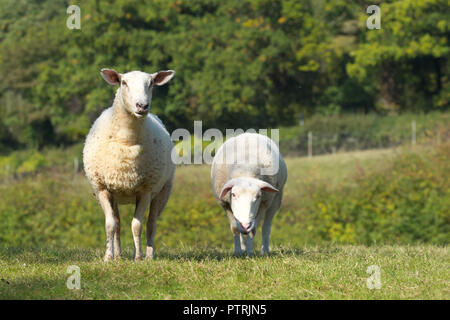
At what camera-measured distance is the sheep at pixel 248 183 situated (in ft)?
25.6

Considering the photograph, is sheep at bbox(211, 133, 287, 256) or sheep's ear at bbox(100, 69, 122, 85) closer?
sheep at bbox(211, 133, 287, 256)

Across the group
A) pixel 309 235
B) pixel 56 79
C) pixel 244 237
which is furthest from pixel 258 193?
pixel 56 79

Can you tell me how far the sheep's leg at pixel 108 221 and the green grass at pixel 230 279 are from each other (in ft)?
1.81

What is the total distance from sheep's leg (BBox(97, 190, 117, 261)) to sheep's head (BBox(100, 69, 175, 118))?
43.9 inches

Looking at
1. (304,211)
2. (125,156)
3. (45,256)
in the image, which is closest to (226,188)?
(125,156)

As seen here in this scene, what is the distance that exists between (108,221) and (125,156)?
2.67 ft

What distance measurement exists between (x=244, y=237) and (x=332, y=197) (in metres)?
11.0

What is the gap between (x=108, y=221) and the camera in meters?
8.05

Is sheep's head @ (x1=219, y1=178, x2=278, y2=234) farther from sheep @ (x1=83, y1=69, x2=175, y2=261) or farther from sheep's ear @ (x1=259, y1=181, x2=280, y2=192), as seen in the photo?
sheep @ (x1=83, y1=69, x2=175, y2=261)

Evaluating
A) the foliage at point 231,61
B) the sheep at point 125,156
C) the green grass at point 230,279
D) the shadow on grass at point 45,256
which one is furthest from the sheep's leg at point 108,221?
the foliage at point 231,61

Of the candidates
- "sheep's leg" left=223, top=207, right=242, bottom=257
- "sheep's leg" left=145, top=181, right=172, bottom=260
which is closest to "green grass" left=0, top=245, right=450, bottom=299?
"sheep's leg" left=223, top=207, right=242, bottom=257

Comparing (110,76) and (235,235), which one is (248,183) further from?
(110,76)

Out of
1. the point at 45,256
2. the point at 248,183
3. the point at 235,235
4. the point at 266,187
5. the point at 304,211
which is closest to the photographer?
the point at 248,183

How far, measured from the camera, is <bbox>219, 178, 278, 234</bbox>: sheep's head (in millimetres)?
7672
